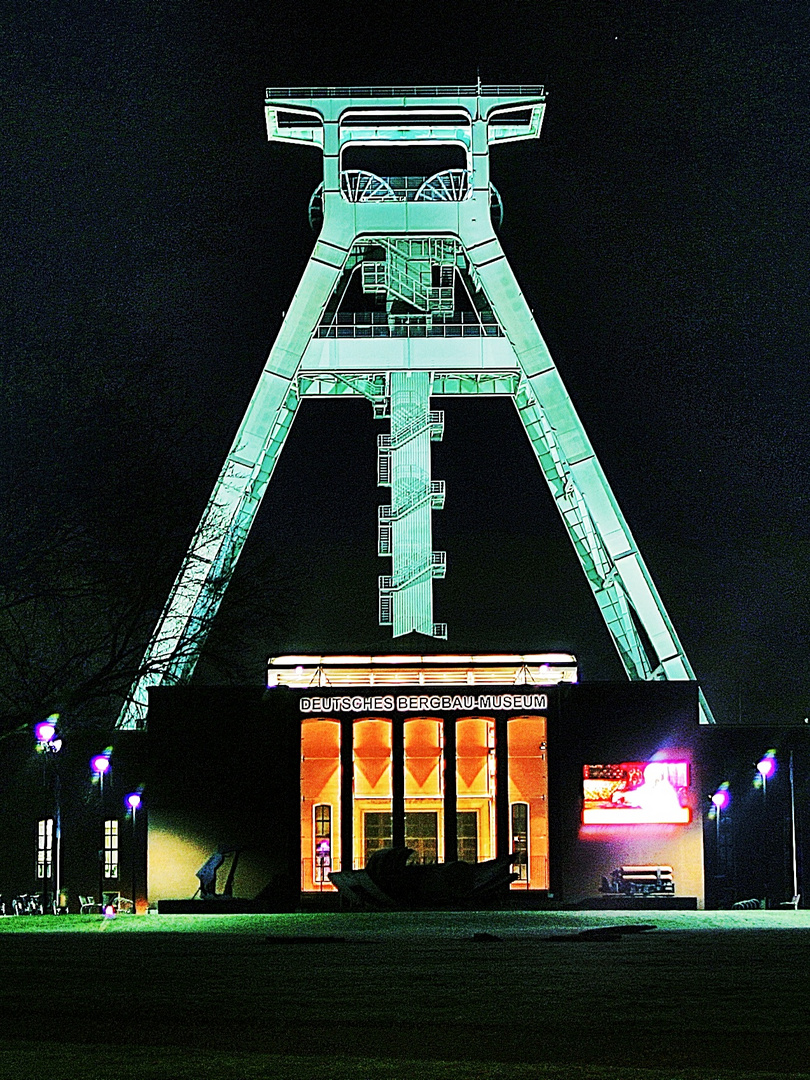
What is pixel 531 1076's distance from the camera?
7906 millimetres

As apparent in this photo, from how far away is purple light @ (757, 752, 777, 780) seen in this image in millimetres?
44844

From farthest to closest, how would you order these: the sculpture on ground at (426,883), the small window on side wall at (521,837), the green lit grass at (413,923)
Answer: the small window on side wall at (521,837) < the sculpture on ground at (426,883) < the green lit grass at (413,923)

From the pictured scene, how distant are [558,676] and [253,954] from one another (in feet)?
87.4

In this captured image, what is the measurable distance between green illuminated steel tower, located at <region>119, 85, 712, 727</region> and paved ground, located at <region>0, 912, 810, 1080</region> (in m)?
27.5

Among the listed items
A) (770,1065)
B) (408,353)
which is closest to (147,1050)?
(770,1065)

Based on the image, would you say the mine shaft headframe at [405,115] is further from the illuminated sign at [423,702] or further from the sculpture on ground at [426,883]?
the sculpture on ground at [426,883]

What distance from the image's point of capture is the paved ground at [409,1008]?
845 centimetres

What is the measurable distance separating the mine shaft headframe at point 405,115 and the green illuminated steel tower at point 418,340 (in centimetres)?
4

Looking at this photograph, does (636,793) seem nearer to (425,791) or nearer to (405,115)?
(425,791)

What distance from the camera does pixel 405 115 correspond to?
5175 cm

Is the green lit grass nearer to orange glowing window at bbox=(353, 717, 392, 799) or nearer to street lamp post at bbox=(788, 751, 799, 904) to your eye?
street lamp post at bbox=(788, 751, 799, 904)

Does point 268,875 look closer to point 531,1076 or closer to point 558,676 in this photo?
point 558,676

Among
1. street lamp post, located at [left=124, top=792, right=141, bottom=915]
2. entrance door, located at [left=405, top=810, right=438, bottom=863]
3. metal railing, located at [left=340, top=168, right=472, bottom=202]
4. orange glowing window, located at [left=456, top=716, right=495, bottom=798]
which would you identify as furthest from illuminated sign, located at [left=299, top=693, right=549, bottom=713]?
metal railing, located at [left=340, top=168, right=472, bottom=202]

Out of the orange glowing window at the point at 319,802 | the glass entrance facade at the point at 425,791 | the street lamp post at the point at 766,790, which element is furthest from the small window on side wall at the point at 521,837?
the street lamp post at the point at 766,790
